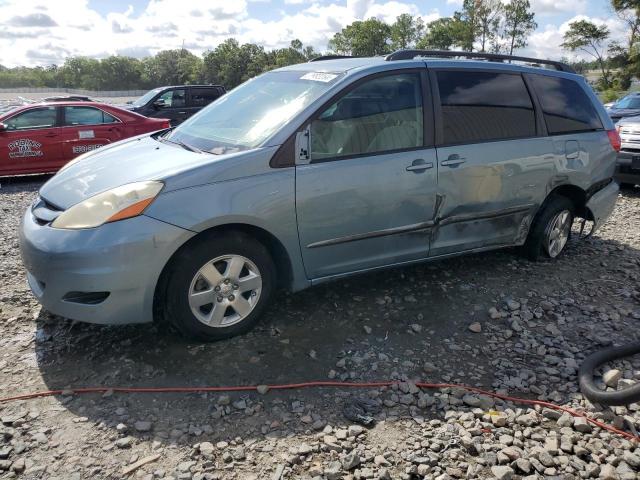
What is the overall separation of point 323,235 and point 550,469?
184cm

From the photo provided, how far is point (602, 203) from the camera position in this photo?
505 cm

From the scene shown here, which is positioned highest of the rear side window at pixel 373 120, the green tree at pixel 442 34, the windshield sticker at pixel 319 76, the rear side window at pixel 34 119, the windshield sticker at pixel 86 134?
the green tree at pixel 442 34

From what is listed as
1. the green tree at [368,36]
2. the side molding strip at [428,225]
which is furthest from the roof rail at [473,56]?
the green tree at [368,36]

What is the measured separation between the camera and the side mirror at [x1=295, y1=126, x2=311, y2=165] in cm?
338

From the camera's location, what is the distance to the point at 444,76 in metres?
4.01

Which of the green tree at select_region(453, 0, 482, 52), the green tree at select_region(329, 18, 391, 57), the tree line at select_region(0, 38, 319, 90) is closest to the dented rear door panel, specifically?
the green tree at select_region(453, 0, 482, 52)

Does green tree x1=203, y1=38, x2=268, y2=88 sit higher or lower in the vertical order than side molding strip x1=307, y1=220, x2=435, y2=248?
higher

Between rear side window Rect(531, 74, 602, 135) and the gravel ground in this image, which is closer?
the gravel ground

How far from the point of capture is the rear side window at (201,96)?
14.5 meters

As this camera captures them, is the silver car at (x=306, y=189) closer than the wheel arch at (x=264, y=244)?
Yes

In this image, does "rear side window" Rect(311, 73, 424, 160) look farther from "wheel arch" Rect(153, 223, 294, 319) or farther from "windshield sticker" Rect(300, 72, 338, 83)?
"wheel arch" Rect(153, 223, 294, 319)

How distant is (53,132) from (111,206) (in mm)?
7284

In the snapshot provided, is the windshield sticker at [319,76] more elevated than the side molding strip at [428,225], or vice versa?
the windshield sticker at [319,76]

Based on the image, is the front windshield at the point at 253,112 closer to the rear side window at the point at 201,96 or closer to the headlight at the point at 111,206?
the headlight at the point at 111,206
